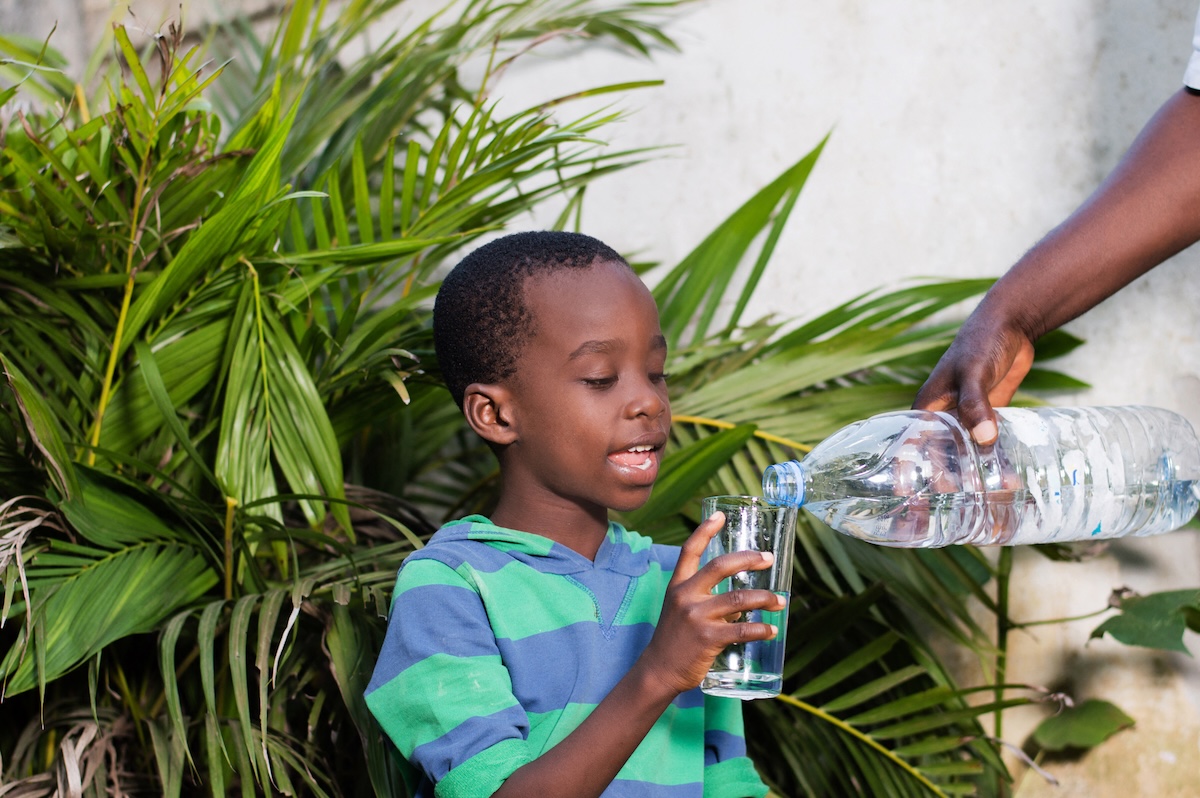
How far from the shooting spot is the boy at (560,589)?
1.05 m

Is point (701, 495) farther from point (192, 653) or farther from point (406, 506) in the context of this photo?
point (192, 653)

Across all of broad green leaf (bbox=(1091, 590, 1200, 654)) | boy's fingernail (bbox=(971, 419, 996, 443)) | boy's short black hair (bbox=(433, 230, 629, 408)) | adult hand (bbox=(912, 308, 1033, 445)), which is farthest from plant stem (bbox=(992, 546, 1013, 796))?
boy's short black hair (bbox=(433, 230, 629, 408))

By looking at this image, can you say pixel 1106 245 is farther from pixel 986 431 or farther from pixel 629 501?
pixel 629 501

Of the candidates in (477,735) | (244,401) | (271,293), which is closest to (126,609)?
(244,401)

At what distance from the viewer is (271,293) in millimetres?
1679

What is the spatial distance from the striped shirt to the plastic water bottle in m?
0.29

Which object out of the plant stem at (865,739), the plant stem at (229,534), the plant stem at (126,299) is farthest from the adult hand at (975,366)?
the plant stem at (126,299)

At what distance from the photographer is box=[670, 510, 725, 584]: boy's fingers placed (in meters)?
1.04

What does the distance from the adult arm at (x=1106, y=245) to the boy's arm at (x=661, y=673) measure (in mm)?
530

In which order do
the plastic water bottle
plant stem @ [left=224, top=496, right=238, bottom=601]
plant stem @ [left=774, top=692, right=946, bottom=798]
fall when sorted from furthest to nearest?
plant stem @ [left=774, top=692, right=946, bottom=798] < plant stem @ [left=224, top=496, right=238, bottom=601] < the plastic water bottle

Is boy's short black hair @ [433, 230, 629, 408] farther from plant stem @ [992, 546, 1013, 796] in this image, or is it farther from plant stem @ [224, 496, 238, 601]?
plant stem @ [992, 546, 1013, 796]

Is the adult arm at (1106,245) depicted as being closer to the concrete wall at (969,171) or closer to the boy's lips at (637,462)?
the boy's lips at (637,462)

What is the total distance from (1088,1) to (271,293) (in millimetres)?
1638

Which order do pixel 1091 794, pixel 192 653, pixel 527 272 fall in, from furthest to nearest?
pixel 1091 794, pixel 192 653, pixel 527 272
